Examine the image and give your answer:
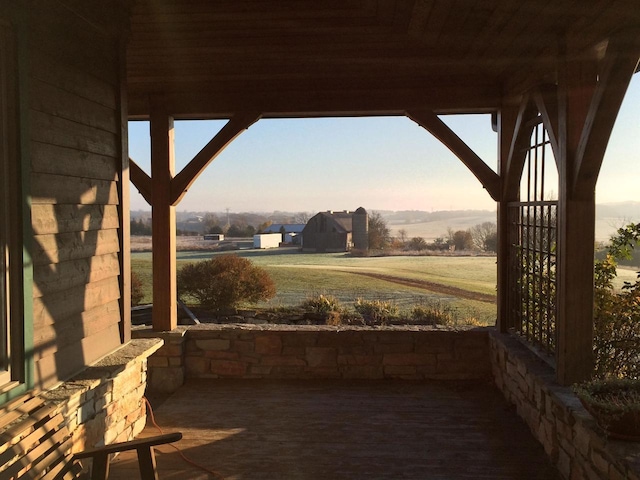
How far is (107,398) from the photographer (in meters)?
3.49

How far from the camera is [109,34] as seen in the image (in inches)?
147

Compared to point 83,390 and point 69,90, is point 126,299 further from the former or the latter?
point 69,90

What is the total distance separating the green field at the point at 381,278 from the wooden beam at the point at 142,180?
18.0 ft

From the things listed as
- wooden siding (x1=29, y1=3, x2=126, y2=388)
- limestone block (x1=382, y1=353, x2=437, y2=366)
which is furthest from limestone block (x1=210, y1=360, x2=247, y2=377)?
wooden siding (x1=29, y1=3, x2=126, y2=388)

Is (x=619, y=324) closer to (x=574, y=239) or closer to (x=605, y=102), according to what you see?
(x=574, y=239)

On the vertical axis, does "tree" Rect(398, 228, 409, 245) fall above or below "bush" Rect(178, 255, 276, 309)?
above

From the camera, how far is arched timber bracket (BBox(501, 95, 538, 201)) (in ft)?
15.6

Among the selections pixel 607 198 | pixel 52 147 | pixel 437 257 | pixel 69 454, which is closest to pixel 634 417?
pixel 607 198

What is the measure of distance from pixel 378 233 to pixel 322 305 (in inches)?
298

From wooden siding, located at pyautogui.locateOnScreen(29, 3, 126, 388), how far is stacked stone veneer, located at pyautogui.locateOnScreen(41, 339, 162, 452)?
11 centimetres

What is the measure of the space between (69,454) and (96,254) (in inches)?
55.2

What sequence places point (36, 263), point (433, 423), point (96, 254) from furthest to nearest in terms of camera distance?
point (433, 423) → point (96, 254) → point (36, 263)

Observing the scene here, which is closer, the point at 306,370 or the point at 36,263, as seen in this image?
the point at 36,263

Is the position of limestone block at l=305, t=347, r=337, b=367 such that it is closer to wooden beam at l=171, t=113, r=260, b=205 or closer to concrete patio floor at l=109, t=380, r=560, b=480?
concrete patio floor at l=109, t=380, r=560, b=480
